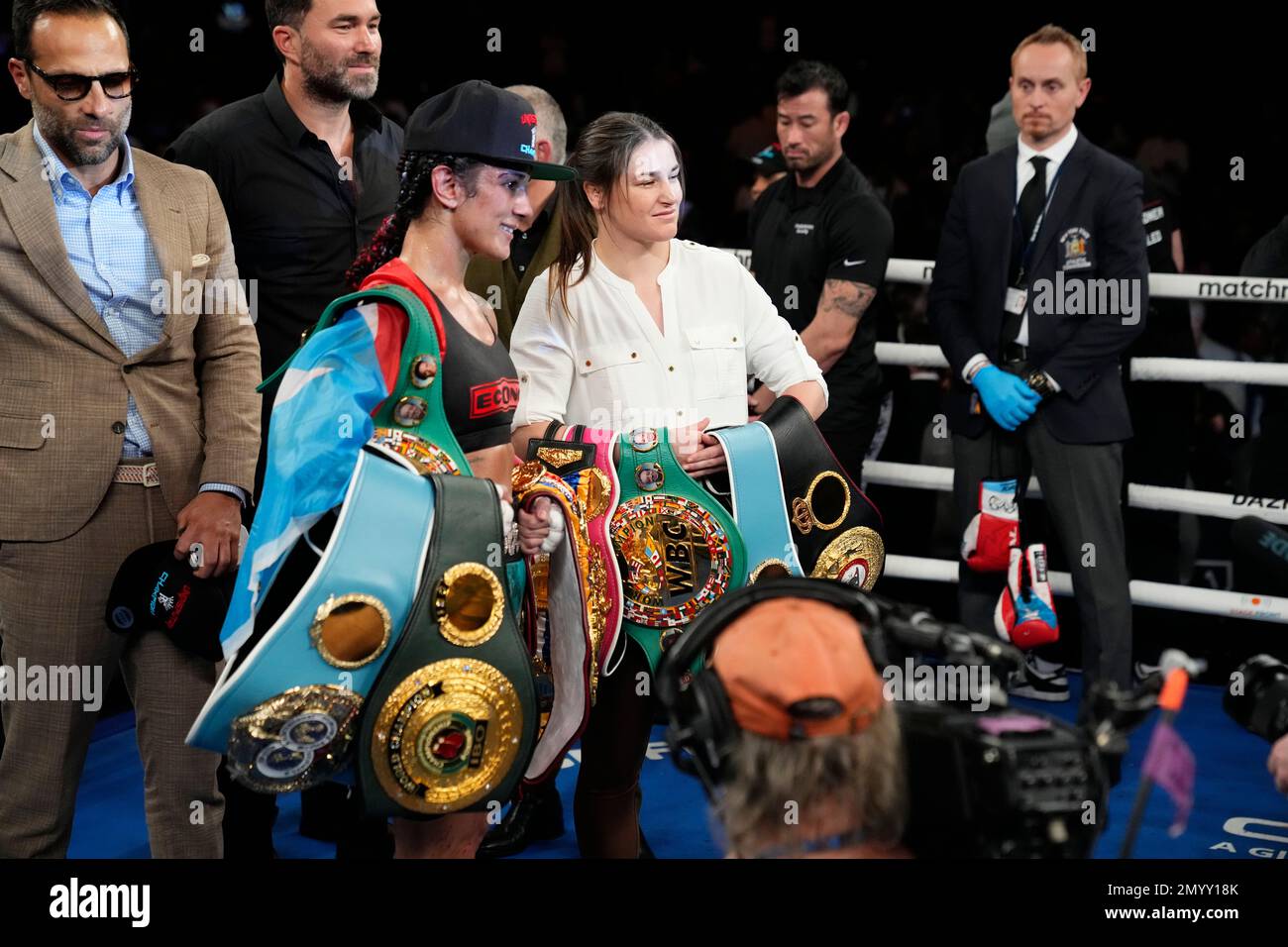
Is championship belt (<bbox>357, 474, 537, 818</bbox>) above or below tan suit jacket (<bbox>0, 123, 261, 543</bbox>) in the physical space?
below

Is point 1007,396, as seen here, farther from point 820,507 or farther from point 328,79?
point 328,79

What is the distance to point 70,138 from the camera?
103 inches

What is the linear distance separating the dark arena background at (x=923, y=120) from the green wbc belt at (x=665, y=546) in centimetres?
137

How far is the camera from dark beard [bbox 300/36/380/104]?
3275 mm

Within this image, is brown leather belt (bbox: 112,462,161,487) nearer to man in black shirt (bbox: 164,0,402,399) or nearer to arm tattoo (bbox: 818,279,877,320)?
man in black shirt (bbox: 164,0,402,399)

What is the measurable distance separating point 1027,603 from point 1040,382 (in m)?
0.58

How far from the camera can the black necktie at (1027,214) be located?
3.87 meters

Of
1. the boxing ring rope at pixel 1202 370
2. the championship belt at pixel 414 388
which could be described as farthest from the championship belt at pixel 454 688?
the boxing ring rope at pixel 1202 370

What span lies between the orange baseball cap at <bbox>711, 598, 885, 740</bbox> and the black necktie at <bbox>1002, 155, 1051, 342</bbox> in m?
2.47

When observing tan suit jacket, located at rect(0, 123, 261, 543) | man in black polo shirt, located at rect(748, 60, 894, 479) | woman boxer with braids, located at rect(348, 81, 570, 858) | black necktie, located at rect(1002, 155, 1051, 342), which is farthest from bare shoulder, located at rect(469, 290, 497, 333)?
black necktie, located at rect(1002, 155, 1051, 342)

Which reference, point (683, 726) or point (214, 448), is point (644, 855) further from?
point (683, 726)

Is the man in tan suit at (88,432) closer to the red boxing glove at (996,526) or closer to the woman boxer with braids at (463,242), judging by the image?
the woman boxer with braids at (463,242)

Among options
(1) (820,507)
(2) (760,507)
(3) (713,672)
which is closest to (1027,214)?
(1) (820,507)
